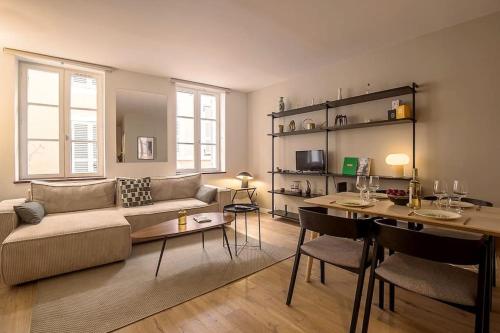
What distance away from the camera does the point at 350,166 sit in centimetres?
367

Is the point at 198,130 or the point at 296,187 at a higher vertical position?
the point at 198,130

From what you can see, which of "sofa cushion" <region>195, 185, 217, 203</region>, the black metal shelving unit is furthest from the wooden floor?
"sofa cushion" <region>195, 185, 217, 203</region>

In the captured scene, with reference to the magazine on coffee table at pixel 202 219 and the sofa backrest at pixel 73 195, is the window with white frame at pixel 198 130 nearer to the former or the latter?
the sofa backrest at pixel 73 195

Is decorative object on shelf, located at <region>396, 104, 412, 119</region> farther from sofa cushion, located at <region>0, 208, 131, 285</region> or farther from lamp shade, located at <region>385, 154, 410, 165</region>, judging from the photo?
sofa cushion, located at <region>0, 208, 131, 285</region>

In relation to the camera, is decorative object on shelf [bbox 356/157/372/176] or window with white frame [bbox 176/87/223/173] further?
window with white frame [bbox 176/87/223/173]

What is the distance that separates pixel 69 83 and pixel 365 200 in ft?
14.1

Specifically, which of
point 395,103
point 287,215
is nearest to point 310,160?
point 287,215

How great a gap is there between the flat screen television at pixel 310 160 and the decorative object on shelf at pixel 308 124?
1.30ft

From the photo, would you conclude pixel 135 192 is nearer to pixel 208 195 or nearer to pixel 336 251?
pixel 208 195

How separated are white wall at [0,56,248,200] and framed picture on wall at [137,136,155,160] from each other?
0.12 metres

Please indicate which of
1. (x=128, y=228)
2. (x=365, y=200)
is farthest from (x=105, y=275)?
(x=365, y=200)

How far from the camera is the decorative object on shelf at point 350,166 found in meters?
3.61

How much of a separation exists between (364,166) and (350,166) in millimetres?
207

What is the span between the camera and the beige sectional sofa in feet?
7.11
